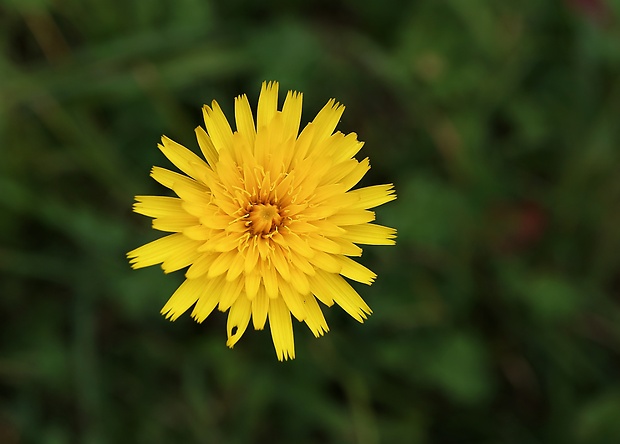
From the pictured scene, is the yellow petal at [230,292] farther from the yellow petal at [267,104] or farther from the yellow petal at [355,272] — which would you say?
the yellow petal at [267,104]

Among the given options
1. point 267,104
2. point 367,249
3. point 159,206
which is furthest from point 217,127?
point 367,249

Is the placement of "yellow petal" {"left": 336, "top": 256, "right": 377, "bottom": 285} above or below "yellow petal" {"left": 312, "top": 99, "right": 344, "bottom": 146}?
below

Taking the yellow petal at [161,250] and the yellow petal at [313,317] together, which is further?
the yellow petal at [313,317]

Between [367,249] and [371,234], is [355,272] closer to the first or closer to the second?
[371,234]

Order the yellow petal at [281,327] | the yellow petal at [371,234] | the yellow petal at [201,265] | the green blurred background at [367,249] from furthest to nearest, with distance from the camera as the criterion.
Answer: the green blurred background at [367,249] < the yellow petal at [371,234] < the yellow petal at [281,327] < the yellow petal at [201,265]

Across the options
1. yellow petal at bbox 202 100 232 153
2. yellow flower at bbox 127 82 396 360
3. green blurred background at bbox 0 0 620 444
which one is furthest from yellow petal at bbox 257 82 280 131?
green blurred background at bbox 0 0 620 444

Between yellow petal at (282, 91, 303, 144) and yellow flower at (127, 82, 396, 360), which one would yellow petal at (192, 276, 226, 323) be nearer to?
yellow flower at (127, 82, 396, 360)

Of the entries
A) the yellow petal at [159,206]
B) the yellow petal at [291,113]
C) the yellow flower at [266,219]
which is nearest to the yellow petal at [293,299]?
the yellow flower at [266,219]

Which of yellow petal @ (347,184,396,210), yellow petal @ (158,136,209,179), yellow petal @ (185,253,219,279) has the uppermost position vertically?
yellow petal @ (158,136,209,179)
